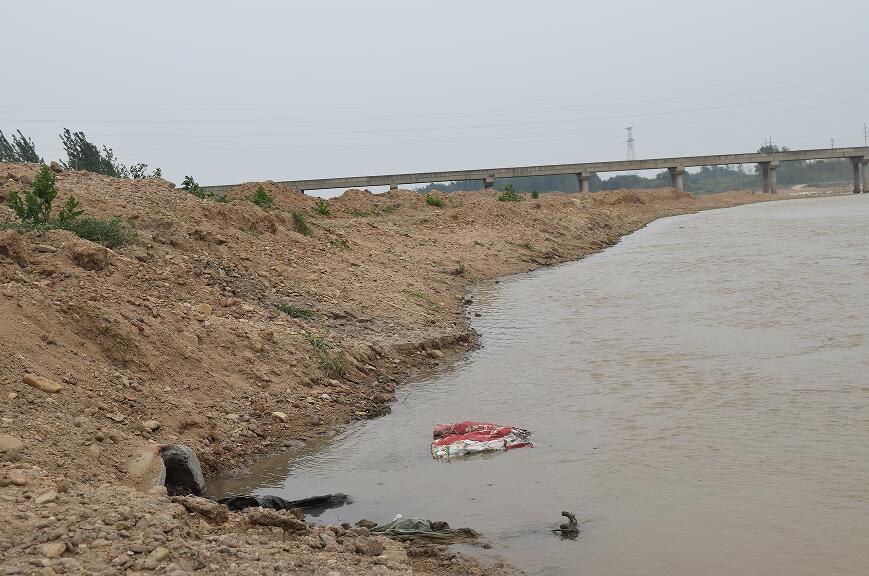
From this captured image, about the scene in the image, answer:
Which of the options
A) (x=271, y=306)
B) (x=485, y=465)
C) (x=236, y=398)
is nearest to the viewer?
(x=485, y=465)

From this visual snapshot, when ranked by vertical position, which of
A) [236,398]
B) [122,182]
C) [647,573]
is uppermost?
[122,182]

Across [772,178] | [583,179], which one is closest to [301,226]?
[583,179]

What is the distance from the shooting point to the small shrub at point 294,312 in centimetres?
1216

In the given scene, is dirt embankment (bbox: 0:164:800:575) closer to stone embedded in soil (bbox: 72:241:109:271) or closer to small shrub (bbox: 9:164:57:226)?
stone embedded in soil (bbox: 72:241:109:271)

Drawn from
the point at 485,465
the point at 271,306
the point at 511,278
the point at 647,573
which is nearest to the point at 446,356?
the point at 271,306

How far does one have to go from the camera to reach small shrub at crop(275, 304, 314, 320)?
39.9 ft

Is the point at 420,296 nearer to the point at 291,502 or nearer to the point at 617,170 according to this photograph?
the point at 291,502

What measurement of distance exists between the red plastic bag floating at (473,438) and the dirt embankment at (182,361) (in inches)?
53.3

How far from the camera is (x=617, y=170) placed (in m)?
66.3

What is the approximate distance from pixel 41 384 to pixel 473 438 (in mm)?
3674

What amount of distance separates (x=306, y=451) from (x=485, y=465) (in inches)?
69.1

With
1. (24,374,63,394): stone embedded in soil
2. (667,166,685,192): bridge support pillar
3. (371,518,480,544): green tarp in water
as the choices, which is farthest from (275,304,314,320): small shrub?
(667,166,685,192): bridge support pillar

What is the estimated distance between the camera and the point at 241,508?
645 centimetres

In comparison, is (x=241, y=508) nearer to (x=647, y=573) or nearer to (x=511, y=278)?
(x=647, y=573)
